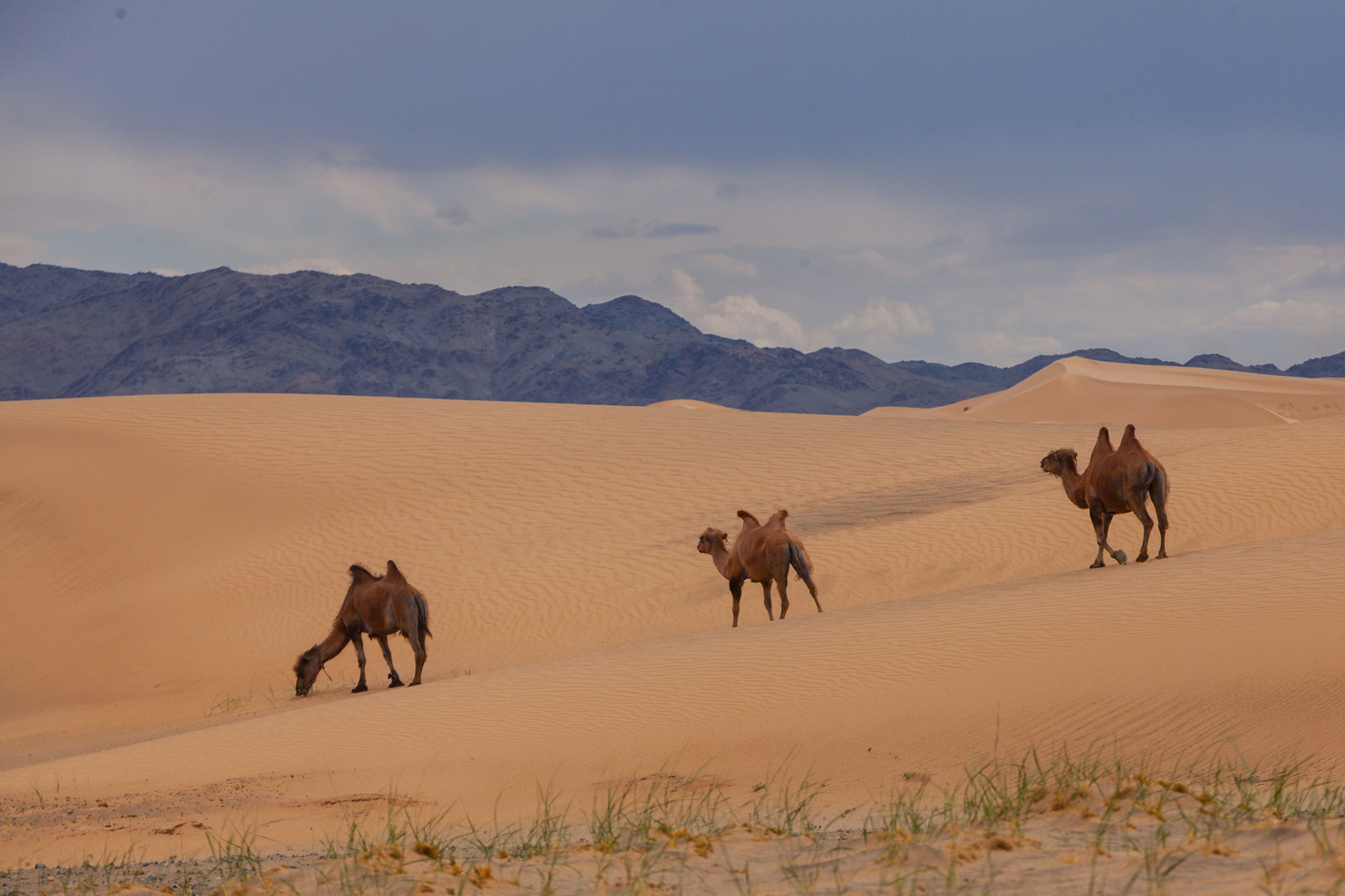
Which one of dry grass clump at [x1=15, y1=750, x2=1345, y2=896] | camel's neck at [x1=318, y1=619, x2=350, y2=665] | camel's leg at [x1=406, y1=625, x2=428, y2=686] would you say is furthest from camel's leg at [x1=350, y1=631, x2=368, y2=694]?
dry grass clump at [x1=15, y1=750, x2=1345, y2=896]

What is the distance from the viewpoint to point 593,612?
17.4 meters

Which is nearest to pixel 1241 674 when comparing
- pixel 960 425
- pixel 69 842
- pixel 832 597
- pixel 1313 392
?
pixel 69 842

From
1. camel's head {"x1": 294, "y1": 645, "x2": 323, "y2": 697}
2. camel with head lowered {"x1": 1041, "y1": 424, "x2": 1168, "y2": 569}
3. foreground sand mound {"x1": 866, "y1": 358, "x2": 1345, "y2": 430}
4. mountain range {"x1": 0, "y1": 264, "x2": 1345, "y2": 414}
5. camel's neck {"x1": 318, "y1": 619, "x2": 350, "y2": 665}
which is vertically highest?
mountain range {"x1": 0, "y1": 264, "x2": 1345, "y2": 414}

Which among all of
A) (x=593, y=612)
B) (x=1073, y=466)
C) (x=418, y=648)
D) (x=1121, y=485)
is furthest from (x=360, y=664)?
(x=1121, y=485)

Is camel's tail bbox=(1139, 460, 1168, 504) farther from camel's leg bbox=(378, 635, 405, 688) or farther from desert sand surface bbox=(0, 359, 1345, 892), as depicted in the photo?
camel's leg bbox=(378, 635, 405, 688)

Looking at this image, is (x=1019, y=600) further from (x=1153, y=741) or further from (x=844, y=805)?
(x=844, y=805)

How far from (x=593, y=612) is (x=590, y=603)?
361 millimetres

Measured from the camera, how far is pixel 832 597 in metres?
17.1

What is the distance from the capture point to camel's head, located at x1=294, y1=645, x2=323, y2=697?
43.9 ft

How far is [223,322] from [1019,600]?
646ft

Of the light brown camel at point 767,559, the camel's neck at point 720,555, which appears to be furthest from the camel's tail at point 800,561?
the camel's neck at point 720,555

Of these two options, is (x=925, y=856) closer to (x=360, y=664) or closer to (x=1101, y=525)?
(x=1101, y=525)

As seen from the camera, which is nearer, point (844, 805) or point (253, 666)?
point (844, 805)

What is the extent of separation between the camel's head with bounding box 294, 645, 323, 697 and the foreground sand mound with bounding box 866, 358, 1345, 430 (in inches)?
1453
